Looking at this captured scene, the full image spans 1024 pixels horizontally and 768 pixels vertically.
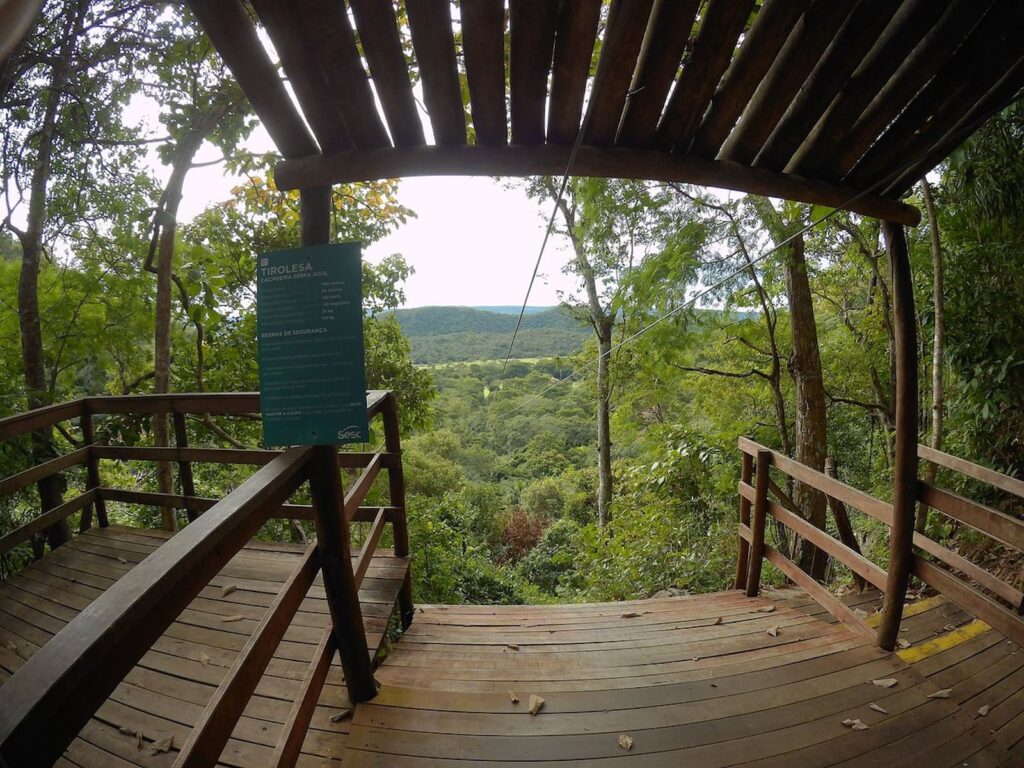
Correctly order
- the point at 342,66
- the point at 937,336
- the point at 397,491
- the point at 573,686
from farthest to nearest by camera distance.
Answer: the point at 937,336 → the point at 397,491 → the point at 573,686 → the point at 342,66

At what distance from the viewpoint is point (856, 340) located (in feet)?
21.6

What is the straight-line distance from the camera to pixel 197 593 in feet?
2.88

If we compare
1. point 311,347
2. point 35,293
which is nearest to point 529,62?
point 311,347

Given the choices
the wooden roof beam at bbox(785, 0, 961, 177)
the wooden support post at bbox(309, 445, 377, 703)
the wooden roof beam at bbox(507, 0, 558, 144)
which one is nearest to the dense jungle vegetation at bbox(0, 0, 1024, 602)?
the wooden roof beam at bbox(785, 0, 961, 177)

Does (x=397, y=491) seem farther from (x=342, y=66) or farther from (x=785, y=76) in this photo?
(x=785, y=76)

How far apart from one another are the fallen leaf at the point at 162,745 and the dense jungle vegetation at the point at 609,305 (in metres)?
2.18

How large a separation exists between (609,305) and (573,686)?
5.00m

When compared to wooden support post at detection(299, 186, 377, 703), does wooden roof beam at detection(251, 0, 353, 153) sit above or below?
above

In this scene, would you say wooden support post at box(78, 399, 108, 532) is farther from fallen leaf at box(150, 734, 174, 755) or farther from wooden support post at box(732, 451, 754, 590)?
wooden support post at box(732, 451, 754, 590)

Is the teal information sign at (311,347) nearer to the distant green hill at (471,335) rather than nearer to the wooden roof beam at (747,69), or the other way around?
the wooden roof beam at (747,69)

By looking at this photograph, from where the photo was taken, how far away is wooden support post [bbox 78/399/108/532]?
3.09m

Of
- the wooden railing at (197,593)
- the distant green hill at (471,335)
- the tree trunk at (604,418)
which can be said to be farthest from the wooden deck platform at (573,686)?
the distant green hill at (471,335)

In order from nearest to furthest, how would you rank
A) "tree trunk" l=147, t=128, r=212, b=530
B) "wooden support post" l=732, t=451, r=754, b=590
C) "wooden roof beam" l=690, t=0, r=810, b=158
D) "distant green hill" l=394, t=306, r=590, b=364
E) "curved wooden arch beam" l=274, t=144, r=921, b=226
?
"wooden roof beam" l=690, t=0, r=810, b=158 < "curved wooden arch beam" l=274, t=144, r=921, b=226 < "wooden support post" l=732, t=451, r=754, b=590 < "tree trunk" l=147, t=128, r=212, b=530 < "distant green hill" l=394, t=306, r=590, b=364

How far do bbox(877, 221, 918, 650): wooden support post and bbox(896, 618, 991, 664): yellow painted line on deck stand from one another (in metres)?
0.08
